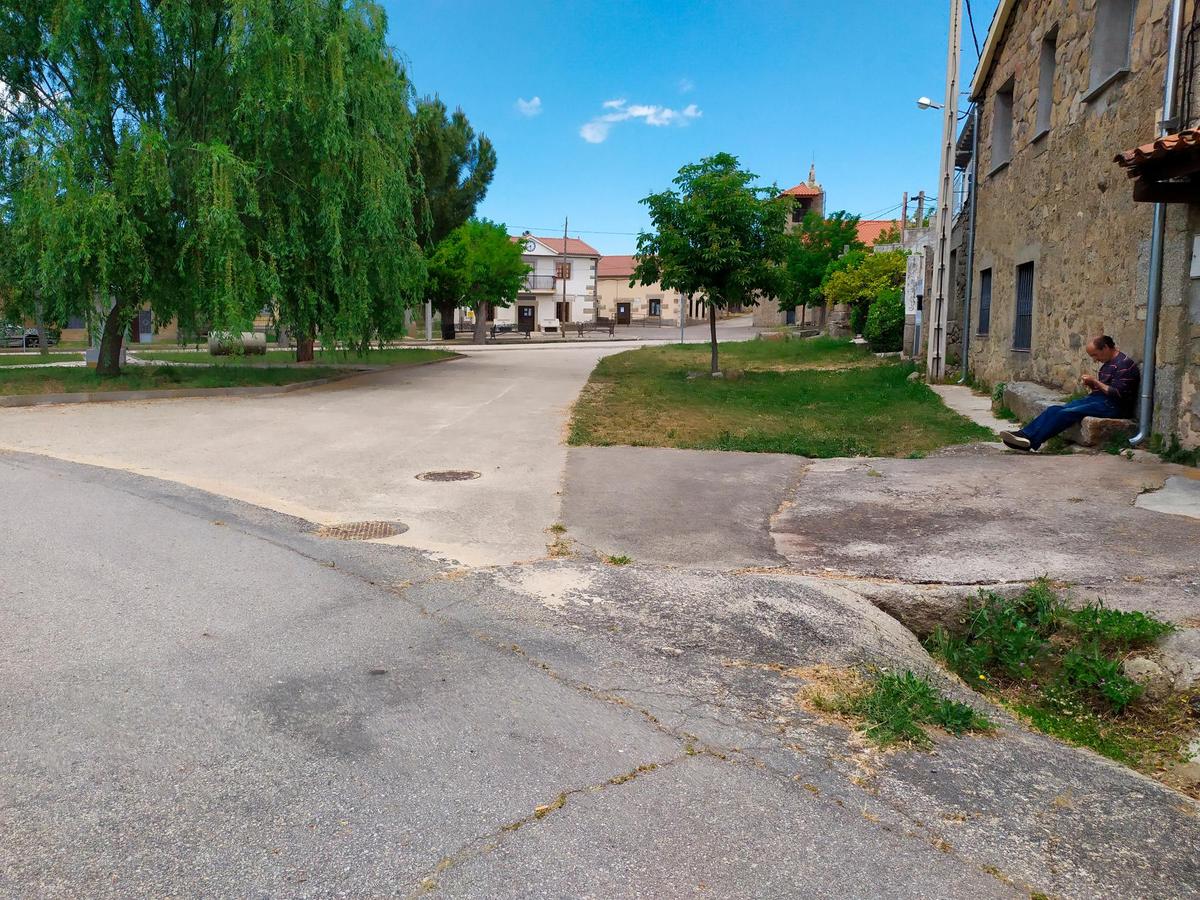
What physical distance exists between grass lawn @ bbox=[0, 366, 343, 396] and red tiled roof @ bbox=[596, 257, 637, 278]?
62009 mm

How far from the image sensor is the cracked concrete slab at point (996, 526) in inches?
206

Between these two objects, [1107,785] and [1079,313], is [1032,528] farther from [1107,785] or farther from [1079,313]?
[1079,313]

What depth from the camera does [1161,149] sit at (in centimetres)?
670

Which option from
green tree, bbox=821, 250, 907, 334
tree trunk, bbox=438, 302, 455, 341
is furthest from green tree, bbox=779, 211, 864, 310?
tree trunk, bbox=438, 302, 455, 341

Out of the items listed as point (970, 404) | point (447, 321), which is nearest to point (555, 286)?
point (447, 321)

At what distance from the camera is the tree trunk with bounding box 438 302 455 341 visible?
150ft

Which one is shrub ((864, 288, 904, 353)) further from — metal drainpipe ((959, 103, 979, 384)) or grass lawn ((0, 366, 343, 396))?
grass lawn ((0, 366, 343, 396))

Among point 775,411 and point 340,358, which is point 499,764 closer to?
point 775,411

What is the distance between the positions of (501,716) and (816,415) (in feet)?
35.5

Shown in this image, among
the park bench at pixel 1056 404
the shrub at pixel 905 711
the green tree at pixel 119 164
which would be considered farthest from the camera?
the green tree at pixel 119 164

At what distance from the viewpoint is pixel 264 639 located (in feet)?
13.6

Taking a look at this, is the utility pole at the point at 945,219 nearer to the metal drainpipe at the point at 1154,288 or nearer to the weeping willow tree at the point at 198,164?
the metal drainpipe at the point at 1154,288

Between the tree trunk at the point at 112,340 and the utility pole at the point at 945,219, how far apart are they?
1476cm

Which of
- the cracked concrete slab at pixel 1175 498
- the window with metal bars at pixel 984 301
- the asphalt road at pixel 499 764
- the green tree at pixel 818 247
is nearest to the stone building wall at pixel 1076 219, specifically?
the window with metal bars at pixel 984 301
